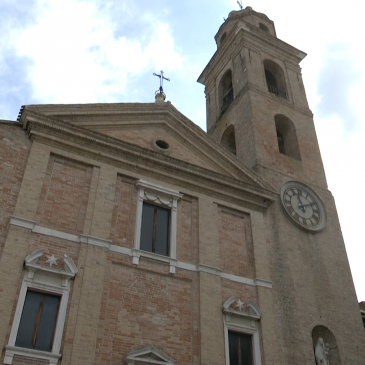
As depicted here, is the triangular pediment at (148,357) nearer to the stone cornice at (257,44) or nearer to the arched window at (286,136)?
the arched window at (286,136)

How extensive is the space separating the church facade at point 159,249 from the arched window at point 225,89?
4960 millimetres

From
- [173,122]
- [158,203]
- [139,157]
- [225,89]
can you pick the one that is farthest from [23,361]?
[225,89]

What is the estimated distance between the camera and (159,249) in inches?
491

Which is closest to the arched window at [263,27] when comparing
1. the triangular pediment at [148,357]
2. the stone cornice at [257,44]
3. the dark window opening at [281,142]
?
the stone cornice at [257,44]

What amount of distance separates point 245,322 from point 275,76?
13.9 meters

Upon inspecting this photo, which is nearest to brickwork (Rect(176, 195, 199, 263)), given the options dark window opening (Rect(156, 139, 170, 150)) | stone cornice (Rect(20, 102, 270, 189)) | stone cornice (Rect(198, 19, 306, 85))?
dark window opening (Rect(156, 139, 170, 150))

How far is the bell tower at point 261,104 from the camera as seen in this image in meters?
17.5

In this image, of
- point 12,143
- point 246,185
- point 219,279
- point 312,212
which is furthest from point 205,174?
point 12,143

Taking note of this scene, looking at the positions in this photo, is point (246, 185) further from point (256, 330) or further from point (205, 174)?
point (256, 330)

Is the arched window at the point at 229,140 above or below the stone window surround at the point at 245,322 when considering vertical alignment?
above

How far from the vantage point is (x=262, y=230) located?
14.4 m

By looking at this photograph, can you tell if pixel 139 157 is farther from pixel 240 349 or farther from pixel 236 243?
pixel 240 349

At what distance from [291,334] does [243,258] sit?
7.91 ft

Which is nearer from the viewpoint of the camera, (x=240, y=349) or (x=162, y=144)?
(x=240, y=349)
